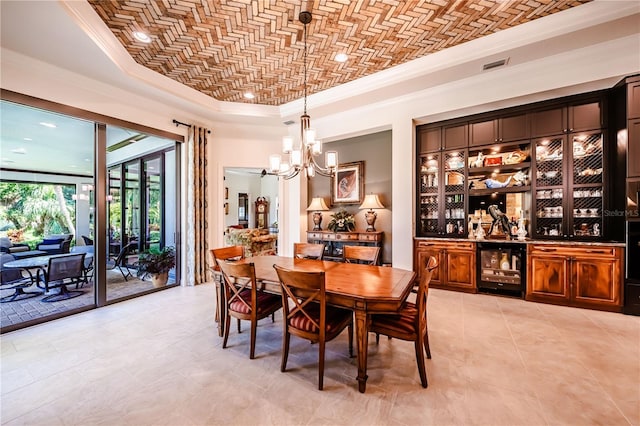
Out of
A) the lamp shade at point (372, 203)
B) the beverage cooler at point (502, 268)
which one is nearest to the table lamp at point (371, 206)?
the lamp shade at point (372, 203)

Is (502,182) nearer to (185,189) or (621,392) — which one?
(621,392)

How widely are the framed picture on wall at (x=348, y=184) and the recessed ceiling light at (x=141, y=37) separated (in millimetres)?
3927

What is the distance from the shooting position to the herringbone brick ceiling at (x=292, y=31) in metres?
2.80

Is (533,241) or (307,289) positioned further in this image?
(533,241)

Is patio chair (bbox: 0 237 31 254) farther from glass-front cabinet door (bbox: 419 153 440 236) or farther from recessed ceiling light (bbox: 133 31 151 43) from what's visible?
glass-front cabinet door (bbox: 419 153 440 236)

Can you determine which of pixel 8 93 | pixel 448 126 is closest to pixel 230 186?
pixel 8 93

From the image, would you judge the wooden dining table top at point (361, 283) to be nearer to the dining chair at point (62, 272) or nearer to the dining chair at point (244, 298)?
the dining chair at point (244, 298)

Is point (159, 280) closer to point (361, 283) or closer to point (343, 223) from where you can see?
point (343, 223)

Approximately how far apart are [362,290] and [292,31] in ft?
10.4

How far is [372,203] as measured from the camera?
5320 mm

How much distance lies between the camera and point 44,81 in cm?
329

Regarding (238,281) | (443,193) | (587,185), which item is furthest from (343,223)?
(587,185)

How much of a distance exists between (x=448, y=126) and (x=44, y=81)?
19.7ft

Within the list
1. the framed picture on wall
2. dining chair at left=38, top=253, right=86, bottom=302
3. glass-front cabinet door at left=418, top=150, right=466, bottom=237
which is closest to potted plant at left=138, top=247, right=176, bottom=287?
dining chair at left=38, top=253, right=86, bottom=302
